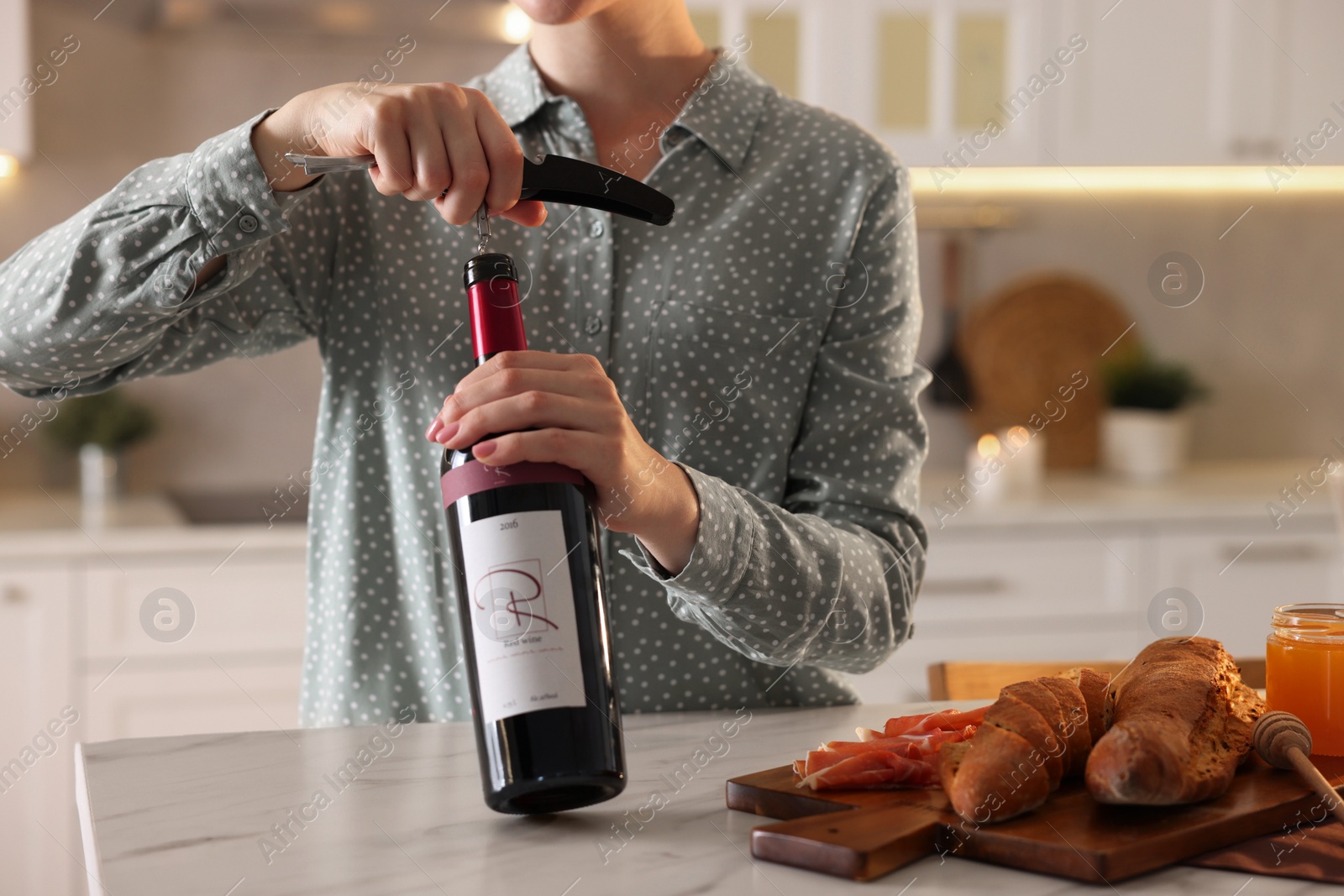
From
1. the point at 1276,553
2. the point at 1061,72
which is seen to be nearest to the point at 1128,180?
the point at 1061,72

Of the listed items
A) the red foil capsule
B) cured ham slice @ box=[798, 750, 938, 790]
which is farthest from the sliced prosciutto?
the red foil capsule

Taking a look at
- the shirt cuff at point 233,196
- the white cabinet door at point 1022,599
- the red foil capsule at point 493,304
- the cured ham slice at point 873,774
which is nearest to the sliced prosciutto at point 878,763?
the cured ham slice at point 873,774

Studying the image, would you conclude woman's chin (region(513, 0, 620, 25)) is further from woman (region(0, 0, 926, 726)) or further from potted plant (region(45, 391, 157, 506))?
potted plant (region(45, 391, 157, 506))

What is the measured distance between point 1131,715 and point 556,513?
0.32 m

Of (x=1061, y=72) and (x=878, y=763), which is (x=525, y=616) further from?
(x=1061, y=72)

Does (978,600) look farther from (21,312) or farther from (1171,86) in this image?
(21,312)

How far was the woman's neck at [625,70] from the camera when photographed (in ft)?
3.27

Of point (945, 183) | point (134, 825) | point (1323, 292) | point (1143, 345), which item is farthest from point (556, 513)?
point (1323, 292)

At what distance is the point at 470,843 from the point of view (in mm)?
581

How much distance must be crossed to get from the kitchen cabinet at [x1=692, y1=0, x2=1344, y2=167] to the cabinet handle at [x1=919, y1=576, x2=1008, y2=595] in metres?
0.81

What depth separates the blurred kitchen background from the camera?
6.34 ft

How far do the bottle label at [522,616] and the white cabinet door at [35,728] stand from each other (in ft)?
5.15

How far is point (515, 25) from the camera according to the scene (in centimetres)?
214

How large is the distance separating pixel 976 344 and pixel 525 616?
2242mm
